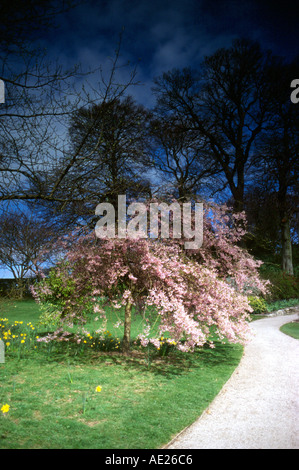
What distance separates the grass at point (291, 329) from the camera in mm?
10152

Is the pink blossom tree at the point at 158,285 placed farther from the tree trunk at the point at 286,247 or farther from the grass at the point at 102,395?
the tree trunk at the point at 286,247

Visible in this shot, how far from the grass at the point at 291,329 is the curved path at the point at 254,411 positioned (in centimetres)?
264

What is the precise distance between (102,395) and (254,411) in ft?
6.97

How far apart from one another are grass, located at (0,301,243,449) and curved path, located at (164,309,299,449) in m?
0.17

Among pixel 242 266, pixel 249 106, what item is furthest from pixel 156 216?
pixel 249 106

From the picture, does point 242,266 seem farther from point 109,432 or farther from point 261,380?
point 109,432

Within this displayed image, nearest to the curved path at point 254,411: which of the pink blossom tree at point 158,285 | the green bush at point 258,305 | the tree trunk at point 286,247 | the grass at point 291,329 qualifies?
the pink blossom tree at point 158,285

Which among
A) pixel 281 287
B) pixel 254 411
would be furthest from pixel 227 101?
pixel 254 411

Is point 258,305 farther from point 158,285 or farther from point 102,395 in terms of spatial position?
point 102,395

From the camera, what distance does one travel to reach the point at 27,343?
7816 millimetres

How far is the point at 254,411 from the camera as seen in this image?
14.8 ft

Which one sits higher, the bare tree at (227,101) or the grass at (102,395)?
the bare tree at (227,101)

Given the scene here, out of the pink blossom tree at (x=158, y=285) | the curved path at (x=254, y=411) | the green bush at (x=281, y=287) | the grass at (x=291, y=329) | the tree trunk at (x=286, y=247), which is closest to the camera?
the curved path at (x=254, y=411)
